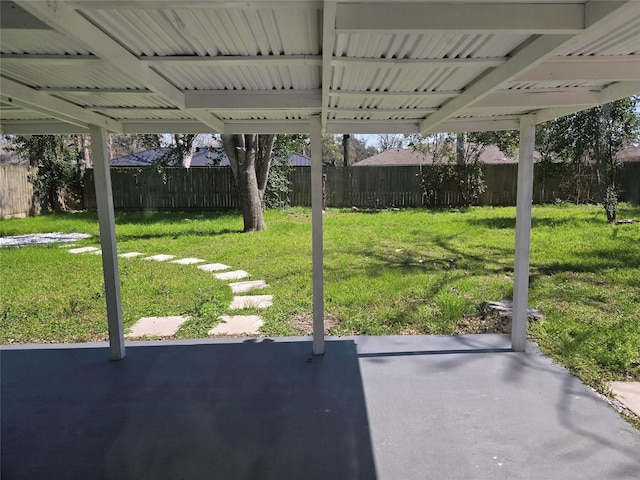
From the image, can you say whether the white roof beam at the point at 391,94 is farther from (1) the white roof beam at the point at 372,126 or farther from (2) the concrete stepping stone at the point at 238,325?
(2) the concrete stepping stone at the point at 238,325

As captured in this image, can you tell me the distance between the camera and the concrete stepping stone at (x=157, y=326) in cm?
382

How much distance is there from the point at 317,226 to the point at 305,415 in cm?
131

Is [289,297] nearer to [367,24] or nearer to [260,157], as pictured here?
[367,24]

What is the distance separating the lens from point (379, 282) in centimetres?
514

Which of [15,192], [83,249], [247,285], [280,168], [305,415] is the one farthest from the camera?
[15,192]

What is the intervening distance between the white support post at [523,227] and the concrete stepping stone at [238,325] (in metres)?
2.14

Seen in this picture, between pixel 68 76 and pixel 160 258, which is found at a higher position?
pixel 68 76

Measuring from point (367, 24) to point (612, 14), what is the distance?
2.46 feet

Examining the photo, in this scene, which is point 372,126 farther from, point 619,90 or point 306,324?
point 306,324

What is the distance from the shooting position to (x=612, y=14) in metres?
1.31

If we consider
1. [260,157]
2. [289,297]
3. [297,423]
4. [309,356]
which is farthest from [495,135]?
[297,423]

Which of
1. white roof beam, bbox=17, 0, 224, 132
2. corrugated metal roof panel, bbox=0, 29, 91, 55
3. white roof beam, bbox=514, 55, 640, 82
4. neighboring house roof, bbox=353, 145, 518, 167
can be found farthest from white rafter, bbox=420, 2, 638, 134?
neighboring house roof, bbox=353, 145, 518, 167

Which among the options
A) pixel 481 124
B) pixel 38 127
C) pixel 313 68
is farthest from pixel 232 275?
pixel 313 68

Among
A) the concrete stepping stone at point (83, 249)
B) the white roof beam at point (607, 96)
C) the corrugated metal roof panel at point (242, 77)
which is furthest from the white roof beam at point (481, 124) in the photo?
the concrete stepping stone at point (83, 249)
